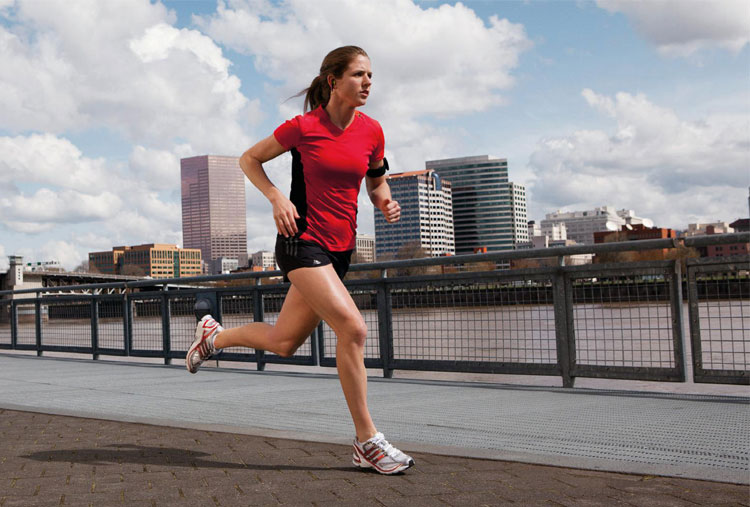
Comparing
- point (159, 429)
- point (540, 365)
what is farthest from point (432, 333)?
point (159, 429)

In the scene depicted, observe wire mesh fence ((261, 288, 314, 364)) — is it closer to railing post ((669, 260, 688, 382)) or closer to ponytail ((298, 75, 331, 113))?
railing post ((669, 260, 688, 382))

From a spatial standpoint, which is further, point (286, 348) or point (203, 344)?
point (203, 344)

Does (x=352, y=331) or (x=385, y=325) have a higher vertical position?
(x=352, y=331)

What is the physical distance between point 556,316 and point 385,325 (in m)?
1.84

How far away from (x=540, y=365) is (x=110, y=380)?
4526 mm

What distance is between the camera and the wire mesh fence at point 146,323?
420 inches

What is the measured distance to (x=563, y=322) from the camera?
261 inches

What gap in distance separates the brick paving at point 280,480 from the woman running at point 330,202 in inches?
11.2

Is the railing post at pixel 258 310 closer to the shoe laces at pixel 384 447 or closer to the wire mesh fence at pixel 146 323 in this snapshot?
the wire mesh fence at pixel 146 323

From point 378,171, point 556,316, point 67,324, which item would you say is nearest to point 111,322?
point 67,324

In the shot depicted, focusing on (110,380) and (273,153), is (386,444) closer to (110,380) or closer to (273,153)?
(273,153)

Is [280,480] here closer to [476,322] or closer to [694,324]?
[694,324]

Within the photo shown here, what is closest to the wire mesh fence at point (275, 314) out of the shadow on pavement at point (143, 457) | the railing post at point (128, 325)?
the railing post at point (128, 325)

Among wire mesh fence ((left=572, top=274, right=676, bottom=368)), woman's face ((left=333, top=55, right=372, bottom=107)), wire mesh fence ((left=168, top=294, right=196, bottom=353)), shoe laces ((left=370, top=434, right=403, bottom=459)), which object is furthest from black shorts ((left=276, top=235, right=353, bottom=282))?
wire mesh fence ((left=168, top=294, right=196, bottom=353))
